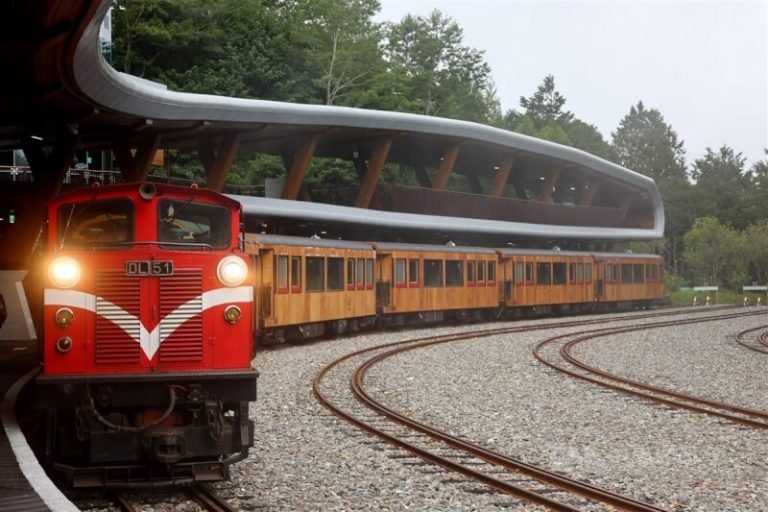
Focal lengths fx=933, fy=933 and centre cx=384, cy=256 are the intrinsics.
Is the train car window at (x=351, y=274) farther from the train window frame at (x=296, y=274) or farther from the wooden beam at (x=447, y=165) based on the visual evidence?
the wooden beam at (x=447, y=165)

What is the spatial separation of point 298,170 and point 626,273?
17.8 m

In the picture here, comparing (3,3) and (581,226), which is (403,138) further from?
(3,3)

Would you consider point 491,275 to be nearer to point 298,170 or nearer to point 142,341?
point 298,170

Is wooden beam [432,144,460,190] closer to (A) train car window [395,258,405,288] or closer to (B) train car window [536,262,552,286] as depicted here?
(B) train car window [536,262,552,286]

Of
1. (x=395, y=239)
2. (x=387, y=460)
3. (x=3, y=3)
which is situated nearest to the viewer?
(x=387, y=460)

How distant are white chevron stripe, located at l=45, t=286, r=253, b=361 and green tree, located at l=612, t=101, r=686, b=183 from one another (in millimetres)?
123540

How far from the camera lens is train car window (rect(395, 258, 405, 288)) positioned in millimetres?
29281

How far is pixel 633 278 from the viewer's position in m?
45.0

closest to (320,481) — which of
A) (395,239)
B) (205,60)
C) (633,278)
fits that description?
(395,239)

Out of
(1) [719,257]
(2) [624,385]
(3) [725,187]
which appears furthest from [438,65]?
(2) [624,385]

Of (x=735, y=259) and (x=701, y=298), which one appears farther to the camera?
(x=735, y=259)

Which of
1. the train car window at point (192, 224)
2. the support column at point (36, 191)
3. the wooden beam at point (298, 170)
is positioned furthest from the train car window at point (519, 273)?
the train car window at point (192, 224)

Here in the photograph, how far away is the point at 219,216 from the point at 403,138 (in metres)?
31.8

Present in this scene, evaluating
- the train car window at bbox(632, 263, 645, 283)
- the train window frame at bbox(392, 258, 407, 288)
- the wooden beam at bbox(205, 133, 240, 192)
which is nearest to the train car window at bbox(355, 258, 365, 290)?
the train window frame at bbox(392, 258, 407, 288)
